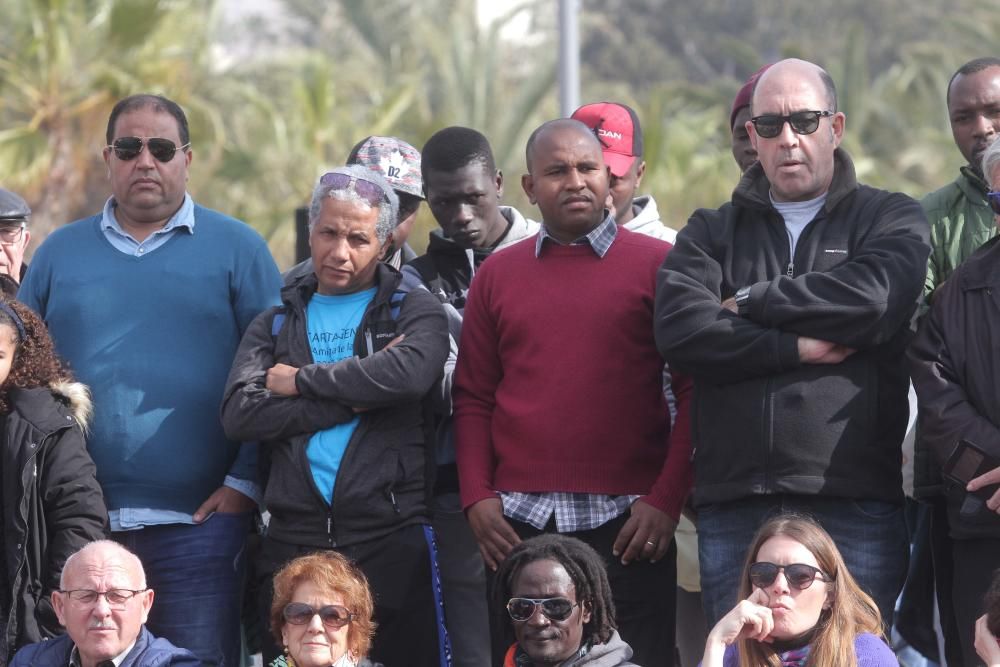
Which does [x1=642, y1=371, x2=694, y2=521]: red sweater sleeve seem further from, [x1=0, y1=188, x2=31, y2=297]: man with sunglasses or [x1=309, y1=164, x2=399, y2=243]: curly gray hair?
[x1=0, y1=188, x2=31, y2=297]: man with sunglasses

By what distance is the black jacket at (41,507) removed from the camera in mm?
5340

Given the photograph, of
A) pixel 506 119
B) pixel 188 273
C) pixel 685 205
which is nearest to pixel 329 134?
pixel 506 119

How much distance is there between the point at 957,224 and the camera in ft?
18.1

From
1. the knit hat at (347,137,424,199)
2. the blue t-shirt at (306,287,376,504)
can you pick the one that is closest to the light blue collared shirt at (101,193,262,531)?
the blue t-shirt at (306,287,376,504)

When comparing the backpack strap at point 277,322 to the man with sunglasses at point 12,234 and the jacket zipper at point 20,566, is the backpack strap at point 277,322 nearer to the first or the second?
the jacket zipper at point 20,566

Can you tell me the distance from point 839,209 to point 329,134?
18.5 meters

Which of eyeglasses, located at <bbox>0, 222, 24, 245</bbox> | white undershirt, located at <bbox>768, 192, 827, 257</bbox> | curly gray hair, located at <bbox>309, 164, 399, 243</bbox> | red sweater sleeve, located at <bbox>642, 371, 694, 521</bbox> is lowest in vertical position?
red sweater sleeve, located at <bbox>642, 371, 694, 521</bbox>

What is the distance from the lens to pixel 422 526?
5359 millimetres

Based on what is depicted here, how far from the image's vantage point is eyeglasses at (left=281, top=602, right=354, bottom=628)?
199 inches

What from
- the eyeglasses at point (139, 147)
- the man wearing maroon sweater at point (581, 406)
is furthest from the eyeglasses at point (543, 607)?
the eyeglasses at point (139, 147)

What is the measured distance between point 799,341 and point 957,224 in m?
1.10

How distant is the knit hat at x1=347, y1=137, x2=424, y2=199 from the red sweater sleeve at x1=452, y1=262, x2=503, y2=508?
0.96 m

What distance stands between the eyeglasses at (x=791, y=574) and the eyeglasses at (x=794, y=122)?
1.43m

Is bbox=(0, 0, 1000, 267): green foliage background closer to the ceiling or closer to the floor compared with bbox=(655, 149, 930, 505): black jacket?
closer to the ceiling
